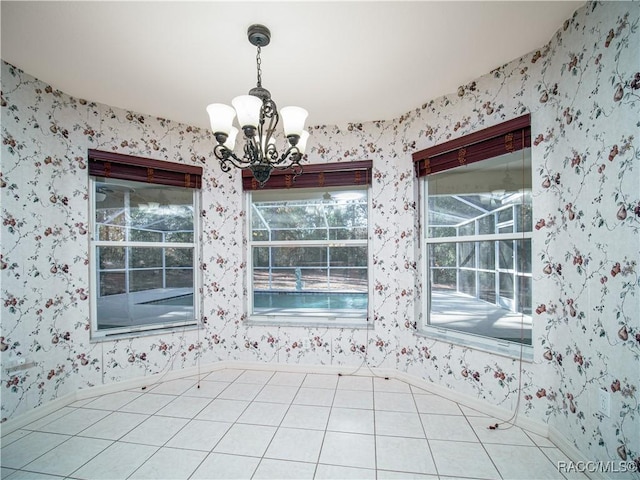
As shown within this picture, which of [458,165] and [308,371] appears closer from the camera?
[458,165]

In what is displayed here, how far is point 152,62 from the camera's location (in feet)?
6.39

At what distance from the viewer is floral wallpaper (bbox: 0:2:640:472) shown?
1401 millimetres

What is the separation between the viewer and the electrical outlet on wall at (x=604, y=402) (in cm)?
143

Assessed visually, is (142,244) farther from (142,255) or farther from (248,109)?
(248,109)

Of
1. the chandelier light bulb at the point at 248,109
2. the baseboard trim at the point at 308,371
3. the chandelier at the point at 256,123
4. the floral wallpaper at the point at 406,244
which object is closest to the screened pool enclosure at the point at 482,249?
the floral wallpaper at the point at 406,244

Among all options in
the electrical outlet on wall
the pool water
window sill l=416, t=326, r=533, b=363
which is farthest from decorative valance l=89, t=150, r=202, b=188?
the electrical outlet on wall

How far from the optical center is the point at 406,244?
2715mm

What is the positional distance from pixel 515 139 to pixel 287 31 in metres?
1.67

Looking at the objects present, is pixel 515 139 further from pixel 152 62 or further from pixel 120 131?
pixel 120 131

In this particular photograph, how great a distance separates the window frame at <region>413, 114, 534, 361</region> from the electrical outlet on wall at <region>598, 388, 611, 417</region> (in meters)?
0.49

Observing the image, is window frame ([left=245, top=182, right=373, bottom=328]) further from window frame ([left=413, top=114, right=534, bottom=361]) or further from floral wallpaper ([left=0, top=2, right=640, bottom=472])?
window frame ([left=413, top=114, right=534, bottom=361])

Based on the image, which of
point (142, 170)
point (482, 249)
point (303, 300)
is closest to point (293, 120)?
point (482, 249)

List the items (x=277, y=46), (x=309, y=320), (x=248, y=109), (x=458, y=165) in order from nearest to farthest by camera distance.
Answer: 1. (x=248, y=109)
2. (x=277, y=46)
3. (x=458, y=165)
4. (x=309, y=320)

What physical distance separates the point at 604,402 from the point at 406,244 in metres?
1.60
